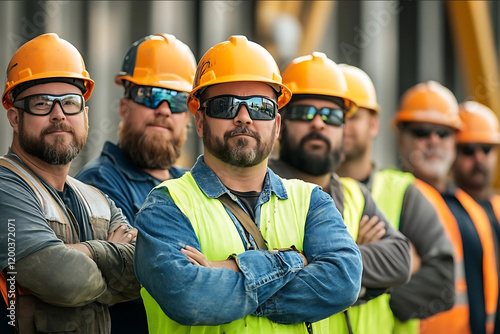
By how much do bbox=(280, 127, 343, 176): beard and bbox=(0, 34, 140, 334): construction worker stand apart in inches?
53.2

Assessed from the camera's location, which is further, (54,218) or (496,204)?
(496,204)

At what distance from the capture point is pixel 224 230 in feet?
11.3

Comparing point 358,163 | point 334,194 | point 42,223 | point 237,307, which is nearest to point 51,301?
point 42,223

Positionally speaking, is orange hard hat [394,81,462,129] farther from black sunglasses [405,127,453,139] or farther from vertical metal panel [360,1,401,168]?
vertical metal panel [360,1,401,168]

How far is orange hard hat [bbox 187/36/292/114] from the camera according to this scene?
3.71 m

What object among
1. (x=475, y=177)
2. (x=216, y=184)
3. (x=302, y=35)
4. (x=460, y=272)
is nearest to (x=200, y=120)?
(x=216, y=184)

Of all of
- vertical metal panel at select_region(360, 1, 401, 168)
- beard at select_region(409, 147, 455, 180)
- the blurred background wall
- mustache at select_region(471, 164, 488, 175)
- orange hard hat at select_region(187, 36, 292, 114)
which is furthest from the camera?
vertical metal panel at select_region(360, 1, 401, 168)

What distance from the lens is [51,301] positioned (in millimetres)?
3406

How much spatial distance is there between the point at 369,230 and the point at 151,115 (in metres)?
1.64

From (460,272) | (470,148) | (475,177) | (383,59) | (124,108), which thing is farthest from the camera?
(383,59)

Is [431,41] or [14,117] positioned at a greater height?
[431,41]

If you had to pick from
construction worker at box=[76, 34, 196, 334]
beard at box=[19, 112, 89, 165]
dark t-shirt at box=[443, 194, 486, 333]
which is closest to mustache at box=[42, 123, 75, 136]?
beard at box=[19, 112, 89, 165]

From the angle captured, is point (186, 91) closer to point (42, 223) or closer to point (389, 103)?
point (42, 223)

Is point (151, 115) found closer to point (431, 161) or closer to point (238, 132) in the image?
point (238, 132)
